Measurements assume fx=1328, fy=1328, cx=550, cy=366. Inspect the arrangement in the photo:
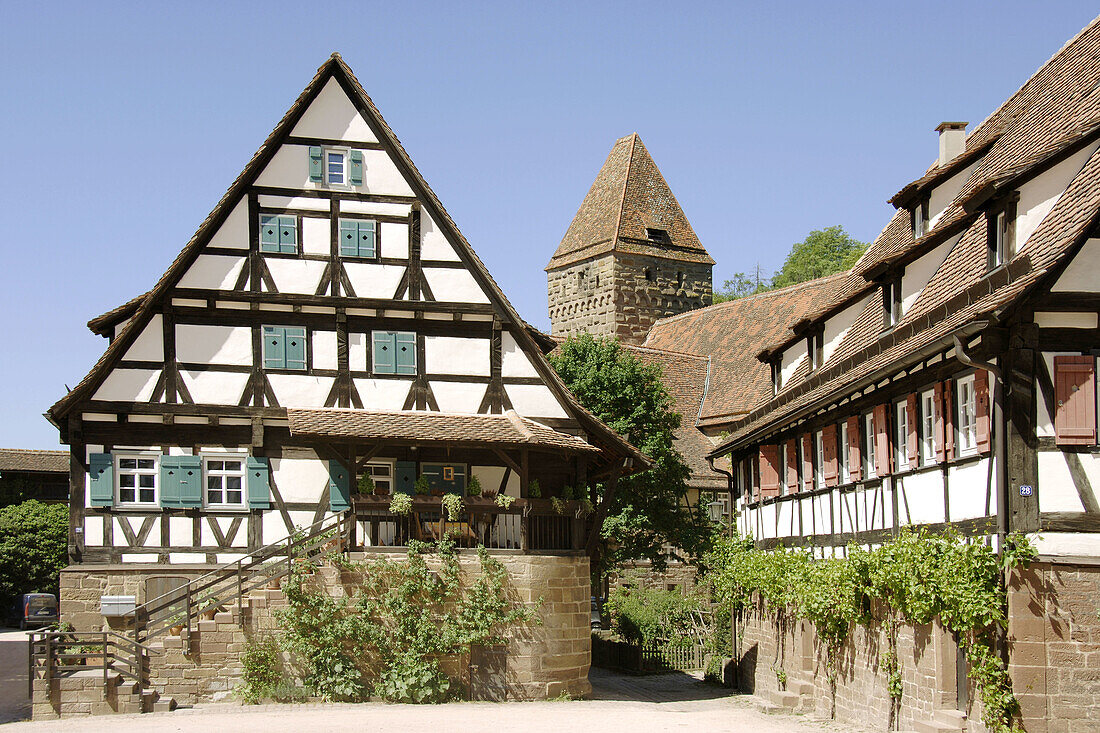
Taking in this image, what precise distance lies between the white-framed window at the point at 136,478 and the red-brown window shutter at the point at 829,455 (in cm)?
1114

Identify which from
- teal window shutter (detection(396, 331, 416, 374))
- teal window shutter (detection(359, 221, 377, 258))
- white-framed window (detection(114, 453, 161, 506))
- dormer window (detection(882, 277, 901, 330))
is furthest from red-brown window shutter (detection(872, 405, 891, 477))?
white-framed window (detection(114, 453, 161, 506))

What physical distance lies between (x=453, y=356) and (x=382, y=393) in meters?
1.45

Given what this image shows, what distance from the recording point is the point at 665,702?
24094 mm

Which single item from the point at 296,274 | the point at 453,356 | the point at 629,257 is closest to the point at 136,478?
the point at 296,274

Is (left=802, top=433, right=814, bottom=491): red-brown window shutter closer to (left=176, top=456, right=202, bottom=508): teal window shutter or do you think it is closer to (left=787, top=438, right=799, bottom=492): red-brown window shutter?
(left=787, top=438, right=799, bottom=492): red-brown window shutter

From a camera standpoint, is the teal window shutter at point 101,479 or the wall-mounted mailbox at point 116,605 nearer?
the wall-mounted mailbox at point 116,605

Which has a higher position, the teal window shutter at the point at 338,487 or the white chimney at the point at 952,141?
the white chimney at the point at 952,141

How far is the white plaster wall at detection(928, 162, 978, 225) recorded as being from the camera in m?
19.8

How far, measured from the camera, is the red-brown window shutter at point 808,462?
22.1m

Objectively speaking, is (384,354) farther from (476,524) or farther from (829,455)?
(829,455)

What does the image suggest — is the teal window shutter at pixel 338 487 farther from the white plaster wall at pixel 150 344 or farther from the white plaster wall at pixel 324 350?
the white plaster wall at pixel 150 344

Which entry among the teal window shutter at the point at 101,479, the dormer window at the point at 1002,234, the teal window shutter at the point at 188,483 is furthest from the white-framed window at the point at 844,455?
the teal window shutter at the point at 101,479

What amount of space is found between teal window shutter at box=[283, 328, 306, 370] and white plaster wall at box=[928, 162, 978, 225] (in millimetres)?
10762

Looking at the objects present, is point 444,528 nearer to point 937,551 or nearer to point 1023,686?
point 937,551
